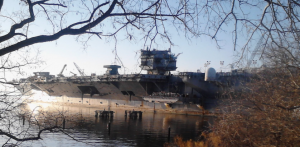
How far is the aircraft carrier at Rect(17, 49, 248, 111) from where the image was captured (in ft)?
113

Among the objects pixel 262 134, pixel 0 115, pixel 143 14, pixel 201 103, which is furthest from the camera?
pixel 201 103

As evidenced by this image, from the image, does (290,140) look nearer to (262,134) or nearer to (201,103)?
(262,134)

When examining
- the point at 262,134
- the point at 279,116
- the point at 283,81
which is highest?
the point at 283,81

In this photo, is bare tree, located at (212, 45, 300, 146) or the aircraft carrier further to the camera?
the aircraft carrier

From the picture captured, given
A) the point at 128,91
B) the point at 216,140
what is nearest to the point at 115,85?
the point at 128,91

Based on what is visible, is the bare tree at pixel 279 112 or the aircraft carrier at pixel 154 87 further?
the aircraft carrier at pixel 154 87

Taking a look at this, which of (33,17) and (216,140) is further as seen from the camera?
(216,140)

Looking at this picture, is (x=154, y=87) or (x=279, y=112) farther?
(x=154, y=87)

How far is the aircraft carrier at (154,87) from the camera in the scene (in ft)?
113

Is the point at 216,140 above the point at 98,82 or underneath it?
underneath

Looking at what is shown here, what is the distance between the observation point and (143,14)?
3658 mm

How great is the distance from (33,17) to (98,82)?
1551 inches

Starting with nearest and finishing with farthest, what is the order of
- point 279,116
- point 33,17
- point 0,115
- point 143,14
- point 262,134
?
point 143,14 < point 33,17 < point 0,115 < point 279,116 < point 262,134

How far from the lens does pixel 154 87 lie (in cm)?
4019
